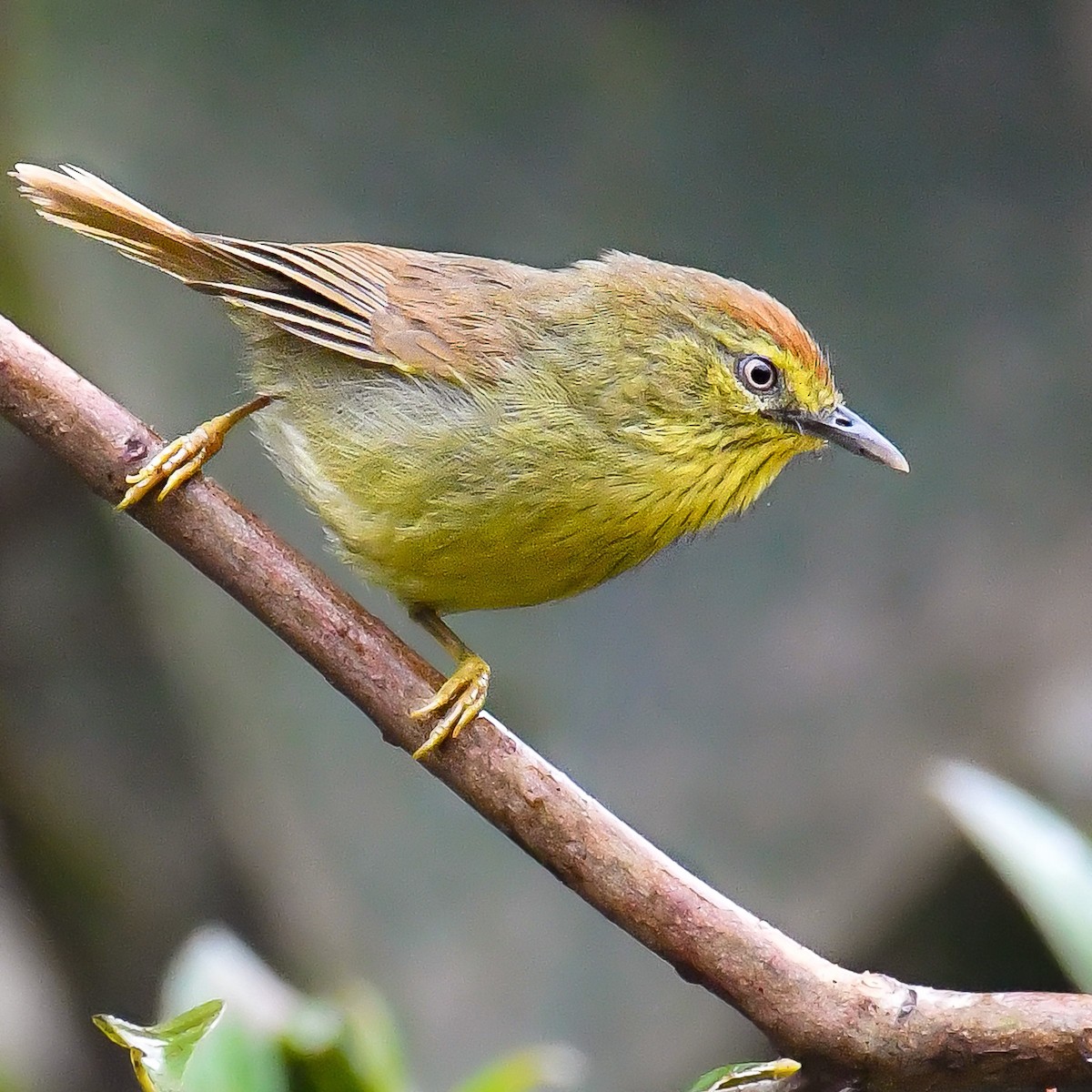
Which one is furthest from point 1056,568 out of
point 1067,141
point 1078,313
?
point 1067,141

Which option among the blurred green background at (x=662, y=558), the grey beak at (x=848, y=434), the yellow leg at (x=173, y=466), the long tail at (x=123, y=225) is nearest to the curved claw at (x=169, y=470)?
the yellow leg at (x=173, y=466)

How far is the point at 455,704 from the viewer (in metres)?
2.75

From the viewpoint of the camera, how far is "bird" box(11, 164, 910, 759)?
2.86 metres

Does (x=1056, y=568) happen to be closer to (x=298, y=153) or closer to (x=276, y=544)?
(x=298, y=153)

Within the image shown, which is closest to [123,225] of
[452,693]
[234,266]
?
[234,266]

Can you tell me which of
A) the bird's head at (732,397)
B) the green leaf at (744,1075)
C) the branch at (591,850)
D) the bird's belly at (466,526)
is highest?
the bird's head at (732,397)

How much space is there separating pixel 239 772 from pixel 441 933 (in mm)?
883

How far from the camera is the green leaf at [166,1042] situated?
1.95 metres

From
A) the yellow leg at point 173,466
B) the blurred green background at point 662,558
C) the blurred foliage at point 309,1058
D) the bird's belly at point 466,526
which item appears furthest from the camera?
the blurred green background at point 662,558

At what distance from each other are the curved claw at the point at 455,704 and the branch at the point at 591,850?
2 centimetres

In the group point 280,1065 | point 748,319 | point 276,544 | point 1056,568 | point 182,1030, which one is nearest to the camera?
point 182,1030

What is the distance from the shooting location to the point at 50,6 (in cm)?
523

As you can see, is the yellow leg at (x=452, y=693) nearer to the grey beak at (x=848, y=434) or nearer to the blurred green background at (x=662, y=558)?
the grey beak at (x=848, y=434)

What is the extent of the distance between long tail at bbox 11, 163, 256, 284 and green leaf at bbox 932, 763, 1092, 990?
1.82m
